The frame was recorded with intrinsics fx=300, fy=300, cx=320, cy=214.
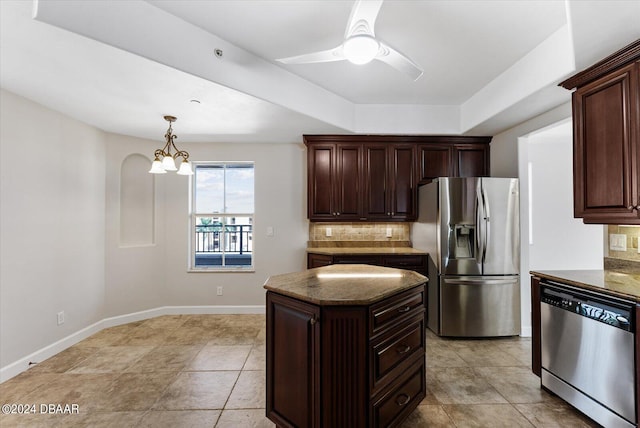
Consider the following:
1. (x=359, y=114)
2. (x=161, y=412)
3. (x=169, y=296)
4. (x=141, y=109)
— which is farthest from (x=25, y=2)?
(x=169, y=296)

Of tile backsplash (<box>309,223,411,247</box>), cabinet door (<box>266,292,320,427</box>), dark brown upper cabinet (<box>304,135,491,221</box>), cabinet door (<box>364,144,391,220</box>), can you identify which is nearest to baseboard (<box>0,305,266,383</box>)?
tile backsplash (<box>309,223,411,247</box>)

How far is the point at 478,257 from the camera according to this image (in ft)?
11.1

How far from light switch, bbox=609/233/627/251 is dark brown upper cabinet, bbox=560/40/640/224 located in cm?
44

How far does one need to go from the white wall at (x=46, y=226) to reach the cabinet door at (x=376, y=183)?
3465 mm

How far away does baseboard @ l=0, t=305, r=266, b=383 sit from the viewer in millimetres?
2697

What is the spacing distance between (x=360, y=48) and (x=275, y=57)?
1.31m

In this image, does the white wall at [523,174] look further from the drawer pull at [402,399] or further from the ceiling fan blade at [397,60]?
the drawer pull at [402,399]

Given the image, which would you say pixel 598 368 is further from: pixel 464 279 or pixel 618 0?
pixel 618 0

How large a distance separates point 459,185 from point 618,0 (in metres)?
1.99

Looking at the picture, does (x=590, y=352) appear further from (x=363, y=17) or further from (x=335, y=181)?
(x=335, y=181)

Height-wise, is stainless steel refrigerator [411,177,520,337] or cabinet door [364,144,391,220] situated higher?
cabinet door [364,144,391,220]

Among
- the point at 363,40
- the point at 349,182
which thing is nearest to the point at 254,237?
the point at 349,182

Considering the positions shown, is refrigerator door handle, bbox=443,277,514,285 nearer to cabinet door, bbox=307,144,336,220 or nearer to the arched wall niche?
cabinet door, bbox=307,144,336,220

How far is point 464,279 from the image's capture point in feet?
11.1
